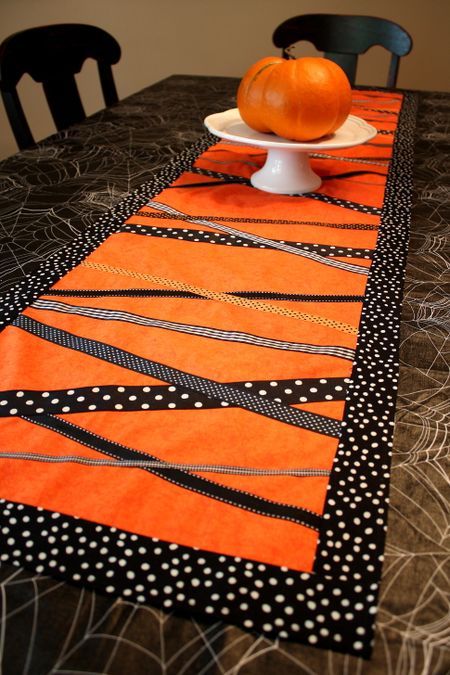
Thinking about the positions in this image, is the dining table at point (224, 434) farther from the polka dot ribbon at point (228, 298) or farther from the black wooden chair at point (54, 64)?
the black wooden chair at point (54, 64)

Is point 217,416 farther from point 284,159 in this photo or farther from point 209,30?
point 209,30

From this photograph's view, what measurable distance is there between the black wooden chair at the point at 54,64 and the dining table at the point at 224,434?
40 centimetres

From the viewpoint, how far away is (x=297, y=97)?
2.27ft

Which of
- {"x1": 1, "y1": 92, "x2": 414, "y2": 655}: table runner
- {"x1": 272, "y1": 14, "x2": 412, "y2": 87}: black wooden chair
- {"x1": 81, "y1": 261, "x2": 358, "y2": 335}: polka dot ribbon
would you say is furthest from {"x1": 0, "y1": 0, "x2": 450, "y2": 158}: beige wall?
{"x1": 81, "y1": 261, "x2": 358, "y2": 335}: polka dot ribbon

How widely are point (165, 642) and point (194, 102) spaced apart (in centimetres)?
130

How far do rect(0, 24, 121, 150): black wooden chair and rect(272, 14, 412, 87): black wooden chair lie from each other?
55 cm

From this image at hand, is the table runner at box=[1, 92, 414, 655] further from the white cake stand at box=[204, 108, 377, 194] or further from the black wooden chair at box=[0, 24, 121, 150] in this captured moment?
the black wooden chair at box=[0, 24, 121, 150]

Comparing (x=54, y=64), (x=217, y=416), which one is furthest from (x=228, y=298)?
(x=54, y=64)

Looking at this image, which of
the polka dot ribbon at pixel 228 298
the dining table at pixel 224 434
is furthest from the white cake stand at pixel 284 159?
the polka dot ribbon at pixel 228 298

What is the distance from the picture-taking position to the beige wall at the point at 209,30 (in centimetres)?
232

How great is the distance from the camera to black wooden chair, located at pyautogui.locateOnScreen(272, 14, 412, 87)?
1.49 metres

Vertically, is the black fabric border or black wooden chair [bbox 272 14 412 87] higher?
→ black wooden chair [bbox 272 14 412 87]

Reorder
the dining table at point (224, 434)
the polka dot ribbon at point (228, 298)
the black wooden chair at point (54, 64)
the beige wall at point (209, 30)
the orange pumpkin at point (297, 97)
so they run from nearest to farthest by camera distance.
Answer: the dining table at point (224, 434) → the polka dot ribbon at point (228, 298) → the orange pumpkin at point (297, 97) → the black wooden chair at point (54, 64) → the beige wall at point (209, 30)

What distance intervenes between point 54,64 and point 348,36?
0.88m
